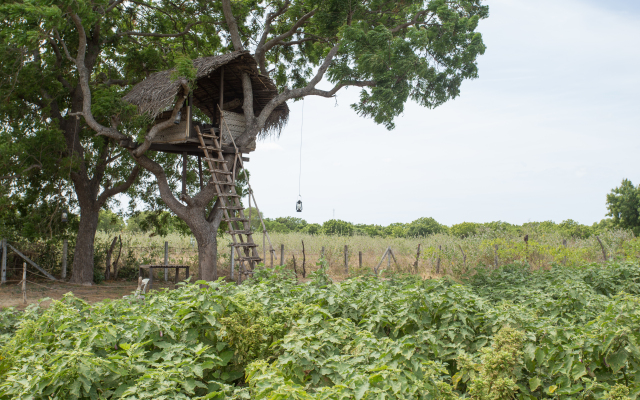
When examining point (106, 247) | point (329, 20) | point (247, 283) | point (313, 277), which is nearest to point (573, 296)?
point (313, 277)

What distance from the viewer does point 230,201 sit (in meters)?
13.2

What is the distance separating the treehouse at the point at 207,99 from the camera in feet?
39.5

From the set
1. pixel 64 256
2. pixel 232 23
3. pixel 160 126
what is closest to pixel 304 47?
pixel 232 23

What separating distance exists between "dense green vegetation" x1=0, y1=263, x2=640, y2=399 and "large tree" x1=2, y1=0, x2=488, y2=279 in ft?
26.3

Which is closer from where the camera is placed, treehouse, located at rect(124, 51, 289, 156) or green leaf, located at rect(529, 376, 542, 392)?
A: green leaf, located at rect(529, 376, 542, 392)

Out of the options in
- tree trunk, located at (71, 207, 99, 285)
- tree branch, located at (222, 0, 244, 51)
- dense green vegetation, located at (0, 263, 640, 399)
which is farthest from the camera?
tree trunk, located at (71, 207, 99, 285)

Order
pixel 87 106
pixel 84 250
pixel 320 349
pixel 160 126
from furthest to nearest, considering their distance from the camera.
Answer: pixel 84 250
pixel 87 106
pixel 160 126
pixel 320 349

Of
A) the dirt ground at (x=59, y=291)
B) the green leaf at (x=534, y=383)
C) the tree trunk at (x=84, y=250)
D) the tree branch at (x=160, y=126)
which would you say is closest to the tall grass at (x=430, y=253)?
the tree trunk at (x=84, y=250)

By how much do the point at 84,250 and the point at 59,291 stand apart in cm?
217

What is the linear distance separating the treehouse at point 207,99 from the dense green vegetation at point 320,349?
760cm

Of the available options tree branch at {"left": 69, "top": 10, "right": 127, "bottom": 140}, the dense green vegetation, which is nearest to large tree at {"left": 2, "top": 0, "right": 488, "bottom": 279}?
tree branch at {"left": 69, "top": 10, "right": 127, "bottom": 140}

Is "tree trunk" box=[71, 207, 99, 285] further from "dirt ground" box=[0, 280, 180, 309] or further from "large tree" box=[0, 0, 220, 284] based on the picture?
"dirt ground" box=[0, 280, 180, 309]

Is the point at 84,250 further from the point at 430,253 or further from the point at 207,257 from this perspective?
the point at 430,253

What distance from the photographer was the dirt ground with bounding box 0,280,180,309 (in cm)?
1177
